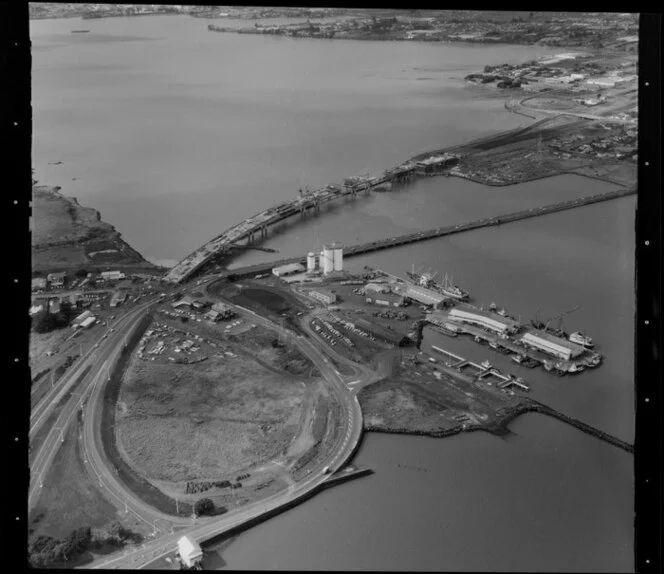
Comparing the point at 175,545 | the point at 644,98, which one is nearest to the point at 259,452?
the point at 175,545

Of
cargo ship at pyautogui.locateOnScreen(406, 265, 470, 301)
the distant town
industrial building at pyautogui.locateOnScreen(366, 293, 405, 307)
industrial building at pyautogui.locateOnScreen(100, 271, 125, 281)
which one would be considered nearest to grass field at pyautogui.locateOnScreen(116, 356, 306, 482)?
industrial building at pyautogui.locateOnScreen(100, 271, 125, 281)

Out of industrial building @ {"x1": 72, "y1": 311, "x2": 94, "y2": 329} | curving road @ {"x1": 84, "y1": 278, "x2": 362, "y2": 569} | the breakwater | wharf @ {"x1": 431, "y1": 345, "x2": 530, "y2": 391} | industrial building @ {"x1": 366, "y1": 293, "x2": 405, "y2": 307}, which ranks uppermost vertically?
the breakwater

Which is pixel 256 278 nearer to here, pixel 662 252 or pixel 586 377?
pixel 586 377

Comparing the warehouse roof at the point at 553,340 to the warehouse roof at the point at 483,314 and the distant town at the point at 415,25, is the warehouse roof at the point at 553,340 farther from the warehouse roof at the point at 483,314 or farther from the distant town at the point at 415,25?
the distant town at the point at 415,25

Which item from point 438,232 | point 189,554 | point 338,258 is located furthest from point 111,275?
point 438,232

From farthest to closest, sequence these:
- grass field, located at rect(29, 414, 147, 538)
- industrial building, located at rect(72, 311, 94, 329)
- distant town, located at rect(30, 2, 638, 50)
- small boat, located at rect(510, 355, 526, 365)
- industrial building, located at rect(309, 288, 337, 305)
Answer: industrial building, located at rect(309, 288, 337, 305) → small boat, located at rect(510, 355, 526, 365) → industrial building, located at rect(72, 311, 94, 329) → distant town, located at rect(30, 2, 638, 50) → grass field, located at rect(29, 414, 147, 538)

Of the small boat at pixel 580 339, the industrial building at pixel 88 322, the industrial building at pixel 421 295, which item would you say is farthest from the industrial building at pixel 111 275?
the small boat at pixel 580 339

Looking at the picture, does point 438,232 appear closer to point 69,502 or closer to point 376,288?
point 376,288

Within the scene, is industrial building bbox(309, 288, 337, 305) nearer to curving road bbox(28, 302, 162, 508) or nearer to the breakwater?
the breakwater
